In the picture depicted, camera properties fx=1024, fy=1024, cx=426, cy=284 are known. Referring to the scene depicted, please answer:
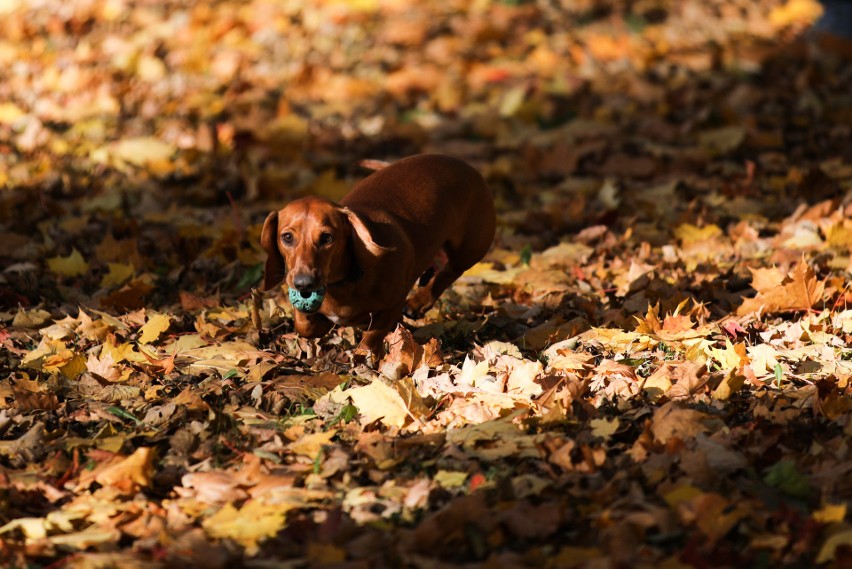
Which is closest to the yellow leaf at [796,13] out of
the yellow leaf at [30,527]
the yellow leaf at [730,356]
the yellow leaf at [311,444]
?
the yellow leaf at [730,356]

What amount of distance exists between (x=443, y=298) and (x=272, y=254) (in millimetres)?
1169

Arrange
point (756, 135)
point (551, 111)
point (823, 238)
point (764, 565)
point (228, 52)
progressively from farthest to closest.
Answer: point (228, 52) → point (551, 111) → point (756, 135) → point (823, 238) → point (764, 565)

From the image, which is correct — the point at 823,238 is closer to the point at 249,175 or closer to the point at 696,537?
the point at 696,537

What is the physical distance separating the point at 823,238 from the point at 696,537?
10.3ft

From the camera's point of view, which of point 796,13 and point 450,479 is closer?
point 450,479

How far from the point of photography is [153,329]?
4355 mm

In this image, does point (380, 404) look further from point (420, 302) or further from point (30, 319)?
point (30, 319)

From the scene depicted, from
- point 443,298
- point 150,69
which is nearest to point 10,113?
point 150,69

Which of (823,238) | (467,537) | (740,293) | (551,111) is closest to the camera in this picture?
(467,537)

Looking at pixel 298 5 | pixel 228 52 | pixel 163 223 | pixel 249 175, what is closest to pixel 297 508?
pixel 163 223

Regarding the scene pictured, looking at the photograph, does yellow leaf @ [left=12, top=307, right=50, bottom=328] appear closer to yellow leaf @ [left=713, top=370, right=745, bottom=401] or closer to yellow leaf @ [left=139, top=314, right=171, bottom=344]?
yellow leaf @ [left=139, top=314, right=171, bottom=344]

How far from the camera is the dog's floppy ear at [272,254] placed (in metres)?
3.91

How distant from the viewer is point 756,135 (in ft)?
24.1

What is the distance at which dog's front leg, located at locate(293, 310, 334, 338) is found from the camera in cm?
407
